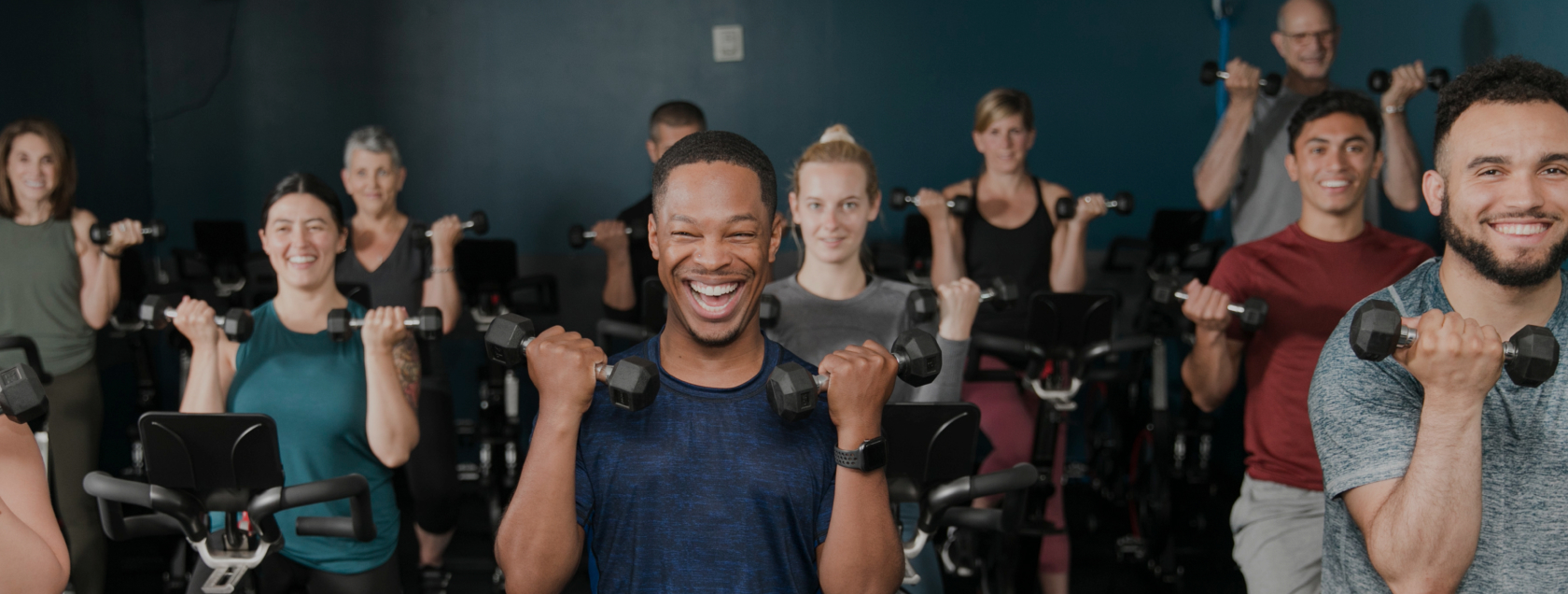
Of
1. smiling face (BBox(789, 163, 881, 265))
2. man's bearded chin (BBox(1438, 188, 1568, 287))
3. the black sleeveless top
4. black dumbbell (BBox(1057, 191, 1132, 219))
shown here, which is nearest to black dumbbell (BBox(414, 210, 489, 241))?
smiling face (BBox(789, 163, 881, 265))

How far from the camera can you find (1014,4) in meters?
4.69

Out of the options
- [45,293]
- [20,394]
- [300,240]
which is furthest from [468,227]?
[20,394]

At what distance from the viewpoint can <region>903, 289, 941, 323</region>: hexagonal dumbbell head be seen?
2.21 metres

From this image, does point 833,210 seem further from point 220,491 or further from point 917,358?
point 220,491

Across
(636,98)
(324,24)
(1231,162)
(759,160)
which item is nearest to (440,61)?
(324,24)

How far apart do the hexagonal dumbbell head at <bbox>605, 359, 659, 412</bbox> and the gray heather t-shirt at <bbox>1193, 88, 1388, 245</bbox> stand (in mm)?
2513

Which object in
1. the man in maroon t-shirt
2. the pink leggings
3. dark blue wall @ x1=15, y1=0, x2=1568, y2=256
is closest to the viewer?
the man in maroon t-shirt

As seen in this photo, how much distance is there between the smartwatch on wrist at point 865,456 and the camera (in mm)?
1313

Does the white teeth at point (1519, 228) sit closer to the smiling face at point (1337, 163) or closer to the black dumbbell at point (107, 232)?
the smiling face at point (1337, 163)

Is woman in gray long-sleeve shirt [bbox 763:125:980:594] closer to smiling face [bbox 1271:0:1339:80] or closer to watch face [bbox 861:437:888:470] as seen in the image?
watch face [bbox 861:437:888:470]

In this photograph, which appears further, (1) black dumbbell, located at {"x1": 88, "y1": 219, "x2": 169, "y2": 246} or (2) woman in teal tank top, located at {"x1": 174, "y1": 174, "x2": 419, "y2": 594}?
(1) black dumbbell, located at {"x1": 88, "y1": 219, "x2": 169, "y2": 246}

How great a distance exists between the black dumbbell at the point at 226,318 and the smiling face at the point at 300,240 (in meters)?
0.13

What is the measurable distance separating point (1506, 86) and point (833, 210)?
126cm

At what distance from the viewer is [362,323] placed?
7.13ft
